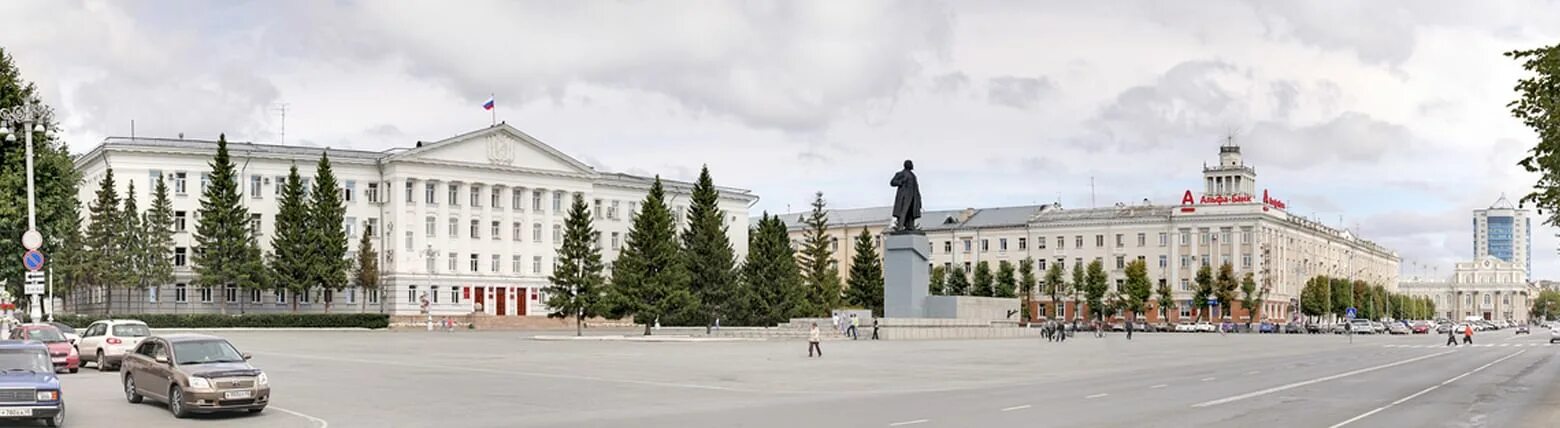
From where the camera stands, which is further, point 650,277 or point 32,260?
→ point 650,277

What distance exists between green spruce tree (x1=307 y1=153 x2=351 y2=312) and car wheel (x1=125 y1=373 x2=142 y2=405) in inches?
2817

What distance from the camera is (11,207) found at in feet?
134

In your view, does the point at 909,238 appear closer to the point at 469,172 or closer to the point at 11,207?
the point at 11,207

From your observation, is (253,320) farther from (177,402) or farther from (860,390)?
(177,402)

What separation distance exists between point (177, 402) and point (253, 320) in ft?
224

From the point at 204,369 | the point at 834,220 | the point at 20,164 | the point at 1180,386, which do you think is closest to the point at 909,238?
the point at 1180,386

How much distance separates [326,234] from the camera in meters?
96.8

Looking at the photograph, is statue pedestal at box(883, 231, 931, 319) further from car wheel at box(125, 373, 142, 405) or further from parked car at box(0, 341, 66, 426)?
parked car at box(0, 341, 66, 426)

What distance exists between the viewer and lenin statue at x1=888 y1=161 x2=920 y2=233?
237 feet

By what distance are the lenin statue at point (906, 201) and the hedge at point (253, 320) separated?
41.6m

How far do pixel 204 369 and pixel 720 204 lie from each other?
108906 millimetres

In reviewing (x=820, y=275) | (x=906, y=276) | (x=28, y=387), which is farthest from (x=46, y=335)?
(x=820, y=275)

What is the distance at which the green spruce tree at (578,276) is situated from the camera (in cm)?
Result: 8519

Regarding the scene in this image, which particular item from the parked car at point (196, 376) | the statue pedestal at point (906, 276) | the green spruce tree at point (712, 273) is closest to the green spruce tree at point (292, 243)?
the green spruce tree at point (712, 273)
